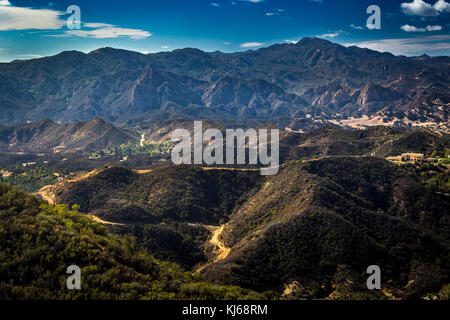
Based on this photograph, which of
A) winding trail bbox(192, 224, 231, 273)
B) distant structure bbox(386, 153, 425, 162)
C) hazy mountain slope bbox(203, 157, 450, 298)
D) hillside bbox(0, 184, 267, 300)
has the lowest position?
winding trail bbox(192, 224, 231, 273)

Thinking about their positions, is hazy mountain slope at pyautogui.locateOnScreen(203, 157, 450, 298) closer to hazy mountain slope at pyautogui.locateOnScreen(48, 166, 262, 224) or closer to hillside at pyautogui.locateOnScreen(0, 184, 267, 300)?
hazy mountain slope at pyautogui.locateOnScreen(48, 166, 262, 224)

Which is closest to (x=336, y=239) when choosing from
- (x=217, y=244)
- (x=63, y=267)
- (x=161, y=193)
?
(x=217, y=244)

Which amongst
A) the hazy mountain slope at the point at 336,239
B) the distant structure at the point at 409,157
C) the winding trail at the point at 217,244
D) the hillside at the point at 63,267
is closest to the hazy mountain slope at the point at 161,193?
the winding trail at the point at 217,244

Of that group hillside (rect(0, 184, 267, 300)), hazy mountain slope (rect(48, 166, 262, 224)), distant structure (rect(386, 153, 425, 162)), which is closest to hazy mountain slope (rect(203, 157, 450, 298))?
hazy mountain slope (rect(48, 166, 262, 224))

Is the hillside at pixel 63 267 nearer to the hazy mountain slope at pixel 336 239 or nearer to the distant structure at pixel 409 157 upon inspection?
the hazy mountain slope at pixel 336 239
